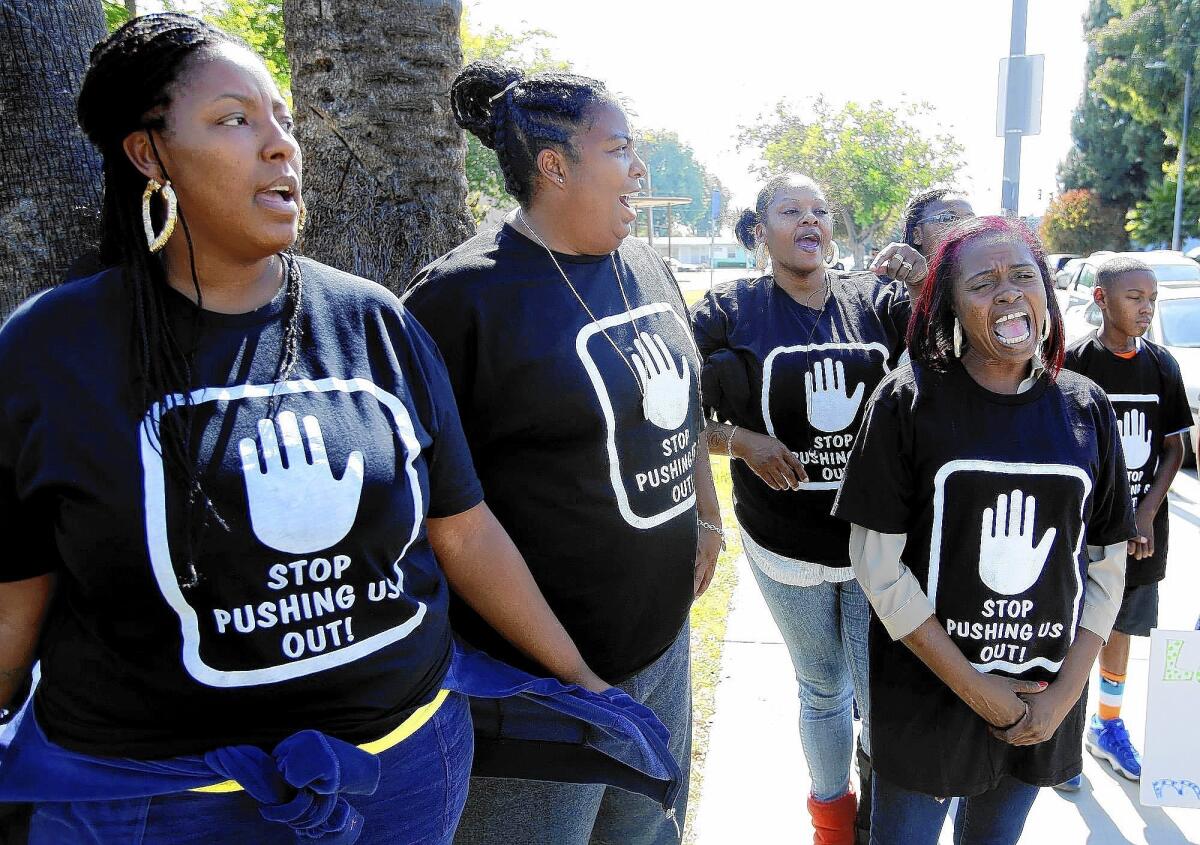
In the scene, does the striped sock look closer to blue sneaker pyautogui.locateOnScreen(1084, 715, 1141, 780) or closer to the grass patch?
blue sneaker pyautogui.locateOnScreen(1084, 715, 1141, 780)

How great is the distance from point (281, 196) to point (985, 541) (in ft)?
5.22

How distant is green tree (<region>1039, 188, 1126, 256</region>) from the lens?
3828 centimetres

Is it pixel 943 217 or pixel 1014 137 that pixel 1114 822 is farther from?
pixel 1014 137

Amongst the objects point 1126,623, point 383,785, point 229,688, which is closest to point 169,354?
point 229,688

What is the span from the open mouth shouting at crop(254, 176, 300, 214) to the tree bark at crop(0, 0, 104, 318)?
3.06 feet

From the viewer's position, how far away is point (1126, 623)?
3.33 m

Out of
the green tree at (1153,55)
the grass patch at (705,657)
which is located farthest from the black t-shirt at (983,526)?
the green tree at (1153,55)

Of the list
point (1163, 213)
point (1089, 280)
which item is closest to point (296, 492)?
point (1089, 280)

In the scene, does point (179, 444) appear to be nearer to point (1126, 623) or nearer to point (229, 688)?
point (229, 688)

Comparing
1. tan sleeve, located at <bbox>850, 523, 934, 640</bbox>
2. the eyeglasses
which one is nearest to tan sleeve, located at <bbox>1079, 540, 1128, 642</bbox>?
tan sleeve, located at <bbox>850, 523, 934, 640</bbox>

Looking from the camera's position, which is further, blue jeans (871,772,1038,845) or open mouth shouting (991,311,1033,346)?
blue jeans (871,772,1038,845)

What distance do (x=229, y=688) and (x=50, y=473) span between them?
0.38 metres

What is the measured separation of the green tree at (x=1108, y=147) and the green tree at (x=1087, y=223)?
74 centimetres

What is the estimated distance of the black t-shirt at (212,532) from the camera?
1.20 m
